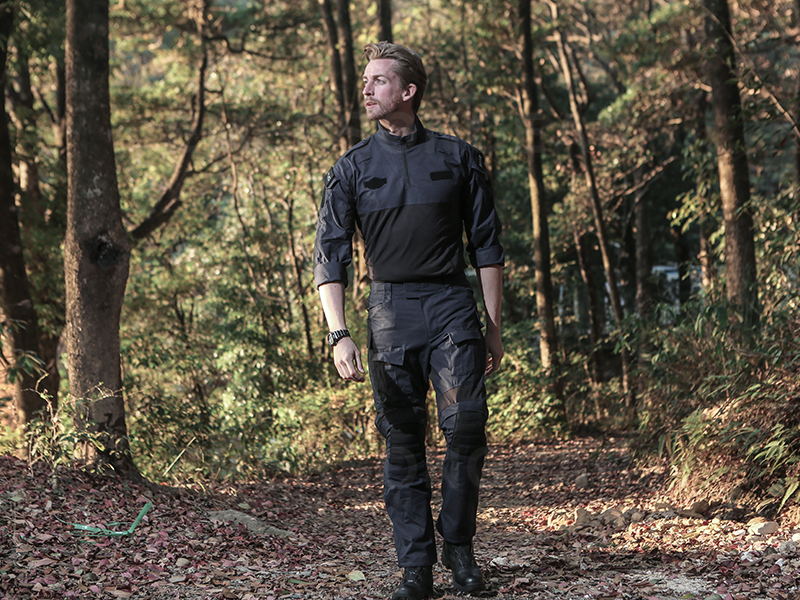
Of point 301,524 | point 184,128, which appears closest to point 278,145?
point 184,128

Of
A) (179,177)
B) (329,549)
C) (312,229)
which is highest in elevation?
(179,177)

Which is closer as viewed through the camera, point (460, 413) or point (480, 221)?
point (460, 413)

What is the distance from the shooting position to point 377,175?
3.38 m

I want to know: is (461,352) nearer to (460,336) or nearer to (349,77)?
(460,336)

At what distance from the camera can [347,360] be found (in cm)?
322

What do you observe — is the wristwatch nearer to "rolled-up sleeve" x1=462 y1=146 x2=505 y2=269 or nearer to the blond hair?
"rolled-up sleeve" x1=462 y1=146 x2=505 y2=269

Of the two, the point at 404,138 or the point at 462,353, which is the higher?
the point at 404,138

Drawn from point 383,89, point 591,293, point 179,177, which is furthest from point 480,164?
point 591,293

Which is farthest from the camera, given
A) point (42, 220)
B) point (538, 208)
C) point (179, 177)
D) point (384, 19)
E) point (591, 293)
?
point (591, 293)

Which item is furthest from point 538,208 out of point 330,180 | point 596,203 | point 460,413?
point 460,413

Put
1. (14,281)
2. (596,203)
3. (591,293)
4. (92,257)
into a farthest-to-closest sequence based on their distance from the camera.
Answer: (591,293) → (596,203) → (14,281) → (92,257)

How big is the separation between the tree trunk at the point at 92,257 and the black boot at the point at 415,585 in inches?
111

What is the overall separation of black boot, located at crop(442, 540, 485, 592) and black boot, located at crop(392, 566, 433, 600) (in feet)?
0.36

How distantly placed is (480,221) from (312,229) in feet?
44.4
